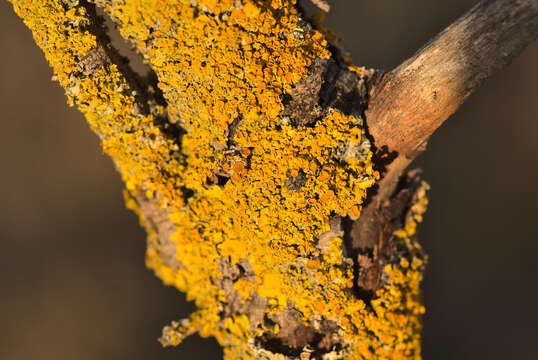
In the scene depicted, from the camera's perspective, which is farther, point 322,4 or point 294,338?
point 294,338

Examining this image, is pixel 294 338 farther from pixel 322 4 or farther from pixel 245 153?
pixel 322 4

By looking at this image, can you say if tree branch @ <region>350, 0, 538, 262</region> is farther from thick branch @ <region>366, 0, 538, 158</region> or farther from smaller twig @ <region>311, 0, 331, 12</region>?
smaller twig @ <region>311, 0, 331, 12</region>

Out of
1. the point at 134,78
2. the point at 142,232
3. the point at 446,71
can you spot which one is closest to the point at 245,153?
the point at 134,78

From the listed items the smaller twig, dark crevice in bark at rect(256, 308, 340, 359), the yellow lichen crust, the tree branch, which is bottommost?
dark crevice in bark at rect(256, 308, 340, 359)

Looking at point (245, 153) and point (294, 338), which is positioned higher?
point (245, 153)

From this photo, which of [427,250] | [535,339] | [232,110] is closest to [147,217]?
[232,110]

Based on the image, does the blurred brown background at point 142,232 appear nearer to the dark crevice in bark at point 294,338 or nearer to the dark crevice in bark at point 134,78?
the dark crevice in bark at point 294,338

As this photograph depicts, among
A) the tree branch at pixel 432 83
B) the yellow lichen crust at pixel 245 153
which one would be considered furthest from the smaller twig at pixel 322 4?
the tree branch at pixel 432 83

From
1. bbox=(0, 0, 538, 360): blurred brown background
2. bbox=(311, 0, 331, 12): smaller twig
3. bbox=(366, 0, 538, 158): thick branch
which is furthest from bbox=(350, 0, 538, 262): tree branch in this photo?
bbox=(0, 0, 538, 360): blurred brown background
